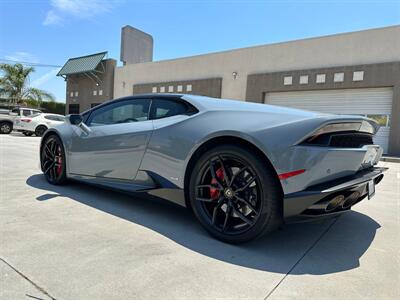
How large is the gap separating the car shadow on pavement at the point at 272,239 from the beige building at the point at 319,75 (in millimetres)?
11282

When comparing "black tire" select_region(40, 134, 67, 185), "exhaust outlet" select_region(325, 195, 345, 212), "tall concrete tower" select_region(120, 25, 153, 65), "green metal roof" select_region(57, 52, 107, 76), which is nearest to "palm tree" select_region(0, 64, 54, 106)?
"green metal roof" select_region(57, 52, 107, 76)

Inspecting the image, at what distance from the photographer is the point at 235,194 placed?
2383 millimetres

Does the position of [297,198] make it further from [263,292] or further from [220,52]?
[220,52]

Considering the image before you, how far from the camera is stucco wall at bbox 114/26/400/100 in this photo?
41.7ft

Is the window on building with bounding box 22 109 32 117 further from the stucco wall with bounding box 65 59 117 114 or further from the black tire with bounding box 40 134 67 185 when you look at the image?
the black tire with bounding box 40 134 67 185

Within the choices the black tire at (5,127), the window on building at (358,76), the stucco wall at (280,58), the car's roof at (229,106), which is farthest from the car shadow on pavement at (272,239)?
the black tire at (5,127)

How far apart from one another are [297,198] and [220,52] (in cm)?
1669

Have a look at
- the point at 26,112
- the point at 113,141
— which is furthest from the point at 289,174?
the point at 26,112

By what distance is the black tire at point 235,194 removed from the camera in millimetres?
2199

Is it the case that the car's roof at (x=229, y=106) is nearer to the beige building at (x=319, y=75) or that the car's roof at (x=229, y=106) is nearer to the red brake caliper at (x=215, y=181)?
the red brake caliper at (x=215, y=181)

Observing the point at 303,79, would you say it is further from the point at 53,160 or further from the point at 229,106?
the point at 229,106

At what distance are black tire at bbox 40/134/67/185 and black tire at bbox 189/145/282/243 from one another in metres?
2.22

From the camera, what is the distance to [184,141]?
2.66 m

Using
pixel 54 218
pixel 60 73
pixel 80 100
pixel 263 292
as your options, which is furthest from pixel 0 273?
pixel 60 73
